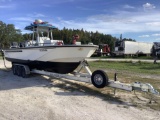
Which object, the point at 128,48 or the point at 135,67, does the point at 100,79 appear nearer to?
the point at 135,67

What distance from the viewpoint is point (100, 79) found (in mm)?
8016

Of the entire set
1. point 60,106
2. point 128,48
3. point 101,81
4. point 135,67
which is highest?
point 128,48

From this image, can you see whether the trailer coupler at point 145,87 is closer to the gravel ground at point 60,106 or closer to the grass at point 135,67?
the gravel ground at point 60,106

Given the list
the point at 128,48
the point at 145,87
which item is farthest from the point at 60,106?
the point at 128,48

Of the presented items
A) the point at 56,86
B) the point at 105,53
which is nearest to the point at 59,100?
the point at 56,86

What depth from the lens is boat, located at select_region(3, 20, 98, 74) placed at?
9.27 meters

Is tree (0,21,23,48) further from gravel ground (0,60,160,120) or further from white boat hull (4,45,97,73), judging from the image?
gravel ground (0,60,160,120)

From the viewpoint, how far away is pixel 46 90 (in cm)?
834

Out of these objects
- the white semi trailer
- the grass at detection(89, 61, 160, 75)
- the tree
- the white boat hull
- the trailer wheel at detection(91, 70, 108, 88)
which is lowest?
the grass at detection(89, 61, 160, 75)

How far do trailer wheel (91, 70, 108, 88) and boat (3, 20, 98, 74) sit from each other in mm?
1543

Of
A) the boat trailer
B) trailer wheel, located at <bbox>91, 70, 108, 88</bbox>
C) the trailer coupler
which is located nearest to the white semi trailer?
the boat trailer

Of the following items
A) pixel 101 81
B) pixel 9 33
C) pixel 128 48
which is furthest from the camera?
pixel 9 33

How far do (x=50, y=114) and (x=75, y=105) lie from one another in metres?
0.95

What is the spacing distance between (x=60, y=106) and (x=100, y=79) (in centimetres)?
206
